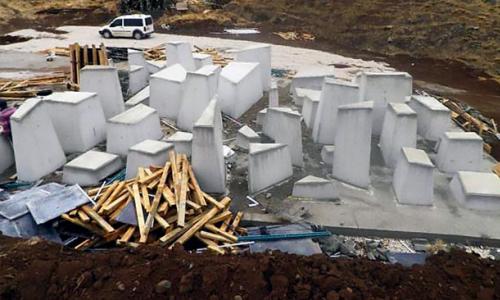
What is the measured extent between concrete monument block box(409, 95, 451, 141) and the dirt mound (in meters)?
5.97

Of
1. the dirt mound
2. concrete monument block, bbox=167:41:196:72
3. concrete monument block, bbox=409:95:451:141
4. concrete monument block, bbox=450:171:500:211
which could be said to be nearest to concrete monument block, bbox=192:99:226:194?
the dirt mound

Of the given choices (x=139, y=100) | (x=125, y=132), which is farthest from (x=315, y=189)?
(x=139, y=100)

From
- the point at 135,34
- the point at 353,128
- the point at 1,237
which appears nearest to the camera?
the point at 1,237

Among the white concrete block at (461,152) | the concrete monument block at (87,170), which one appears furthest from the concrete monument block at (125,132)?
the white concrete block at (461,152)

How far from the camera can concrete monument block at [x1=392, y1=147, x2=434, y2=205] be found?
8992 millimetres

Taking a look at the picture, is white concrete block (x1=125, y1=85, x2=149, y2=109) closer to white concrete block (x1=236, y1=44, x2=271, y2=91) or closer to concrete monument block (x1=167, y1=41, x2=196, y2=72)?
concrete monument block (x1=167, y1=41, x2=196, y2=72)

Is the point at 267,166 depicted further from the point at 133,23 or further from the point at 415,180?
the point at 133,23

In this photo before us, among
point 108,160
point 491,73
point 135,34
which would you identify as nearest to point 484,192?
point 108,160

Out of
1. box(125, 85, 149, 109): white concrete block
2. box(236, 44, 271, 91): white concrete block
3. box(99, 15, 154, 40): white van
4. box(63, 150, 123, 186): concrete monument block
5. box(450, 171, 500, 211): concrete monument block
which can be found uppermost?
box(99, 15, 154, 40): white van

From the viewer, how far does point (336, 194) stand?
929 centimetres

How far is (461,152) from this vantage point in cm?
1039

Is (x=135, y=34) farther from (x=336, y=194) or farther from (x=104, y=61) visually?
(x=336, y=194)

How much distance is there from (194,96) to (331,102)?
3.86 meters

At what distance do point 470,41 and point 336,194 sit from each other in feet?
68.4
